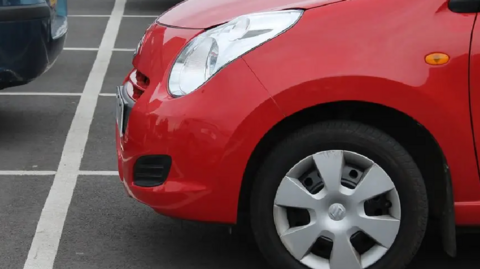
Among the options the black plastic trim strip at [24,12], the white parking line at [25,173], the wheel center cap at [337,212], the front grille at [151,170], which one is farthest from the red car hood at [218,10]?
the black plastic trim strip at [24,12]

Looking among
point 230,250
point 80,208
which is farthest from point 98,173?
point 230,250

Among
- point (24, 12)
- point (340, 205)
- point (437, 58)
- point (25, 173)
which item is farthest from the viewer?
point (24, 12)

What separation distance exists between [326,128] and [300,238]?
0.46 meters

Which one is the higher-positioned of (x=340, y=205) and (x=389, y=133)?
(x=389, y=133)

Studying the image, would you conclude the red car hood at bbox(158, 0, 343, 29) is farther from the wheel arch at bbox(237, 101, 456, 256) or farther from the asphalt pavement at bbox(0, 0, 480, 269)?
the asphalt pavement at bbox(0, 0, 480, 269)

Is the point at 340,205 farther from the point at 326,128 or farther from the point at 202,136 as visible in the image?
the point at 202,136

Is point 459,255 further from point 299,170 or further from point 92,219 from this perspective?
point 92,219

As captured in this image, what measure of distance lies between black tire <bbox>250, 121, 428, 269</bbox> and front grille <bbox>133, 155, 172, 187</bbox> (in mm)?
384

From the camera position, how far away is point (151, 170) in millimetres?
4406

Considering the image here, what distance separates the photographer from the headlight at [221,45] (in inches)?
168

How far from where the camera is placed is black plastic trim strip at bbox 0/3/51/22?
6.74 meters

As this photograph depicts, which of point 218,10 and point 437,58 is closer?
point 437,58

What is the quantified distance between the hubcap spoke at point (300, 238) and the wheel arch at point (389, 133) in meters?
0.26

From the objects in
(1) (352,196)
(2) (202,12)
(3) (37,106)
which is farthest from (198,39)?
(3) (37,106)
